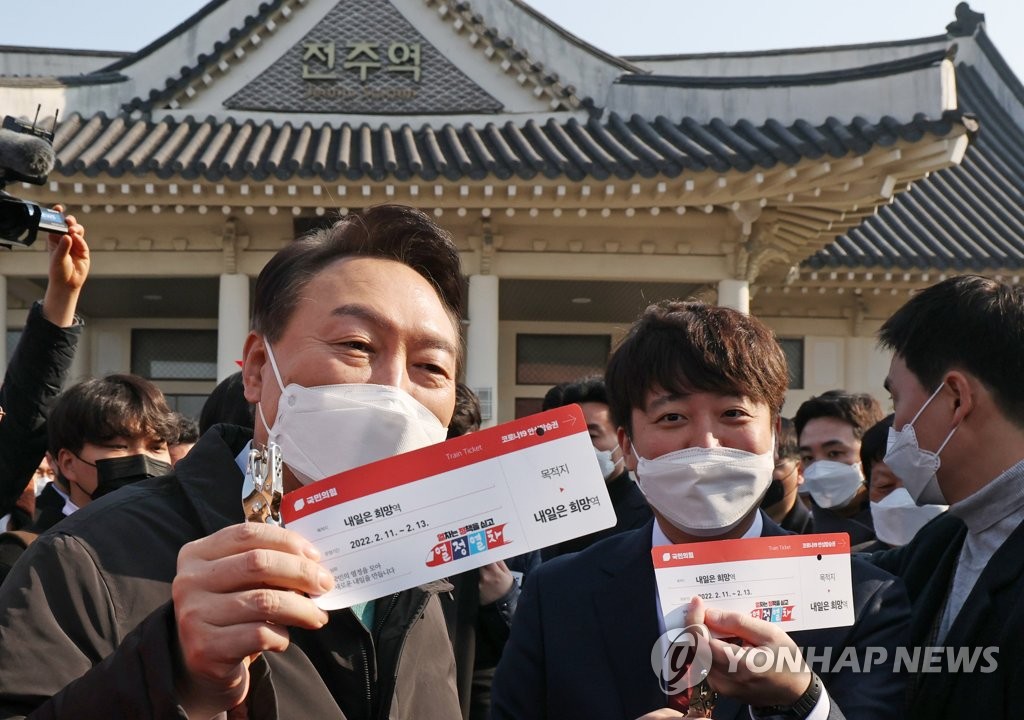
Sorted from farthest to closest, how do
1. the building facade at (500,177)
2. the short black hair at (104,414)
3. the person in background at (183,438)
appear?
the building facade at (500,177) → the person in background at (183,438) → the short black hair at (104,414)

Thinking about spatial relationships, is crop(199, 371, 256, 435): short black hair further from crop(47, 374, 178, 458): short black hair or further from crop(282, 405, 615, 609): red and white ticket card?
crop(282, 405, 615, 609): red and white ticket card

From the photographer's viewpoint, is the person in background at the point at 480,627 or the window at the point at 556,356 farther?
the window at the point at 556,356

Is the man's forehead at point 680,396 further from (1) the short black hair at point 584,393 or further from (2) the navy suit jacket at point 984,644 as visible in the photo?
(1) the short black hair at point 584,393

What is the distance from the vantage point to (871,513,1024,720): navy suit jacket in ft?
7.56

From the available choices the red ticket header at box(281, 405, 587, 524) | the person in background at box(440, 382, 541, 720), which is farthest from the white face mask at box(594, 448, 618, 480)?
the red ticket header at box(281, 405, 587, 524)

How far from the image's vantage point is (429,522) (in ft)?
4.88

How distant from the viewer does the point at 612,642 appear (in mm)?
2328

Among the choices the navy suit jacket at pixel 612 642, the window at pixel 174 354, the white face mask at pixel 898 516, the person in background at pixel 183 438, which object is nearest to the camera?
the navy suit jacket at pixel 612 642

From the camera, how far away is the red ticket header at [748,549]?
1.76 m

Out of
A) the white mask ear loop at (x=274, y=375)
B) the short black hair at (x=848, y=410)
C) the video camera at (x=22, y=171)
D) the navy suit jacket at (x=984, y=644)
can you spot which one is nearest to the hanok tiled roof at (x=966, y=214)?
the short black hair at (x=848, y=410)

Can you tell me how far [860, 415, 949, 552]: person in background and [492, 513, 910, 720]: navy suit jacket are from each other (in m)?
1.83

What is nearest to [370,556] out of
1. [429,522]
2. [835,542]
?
[429,522]

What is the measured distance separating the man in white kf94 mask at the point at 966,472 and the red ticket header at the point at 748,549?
755 millimetres

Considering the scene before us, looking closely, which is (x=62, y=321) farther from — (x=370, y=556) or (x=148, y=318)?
(x=148, y=318)
